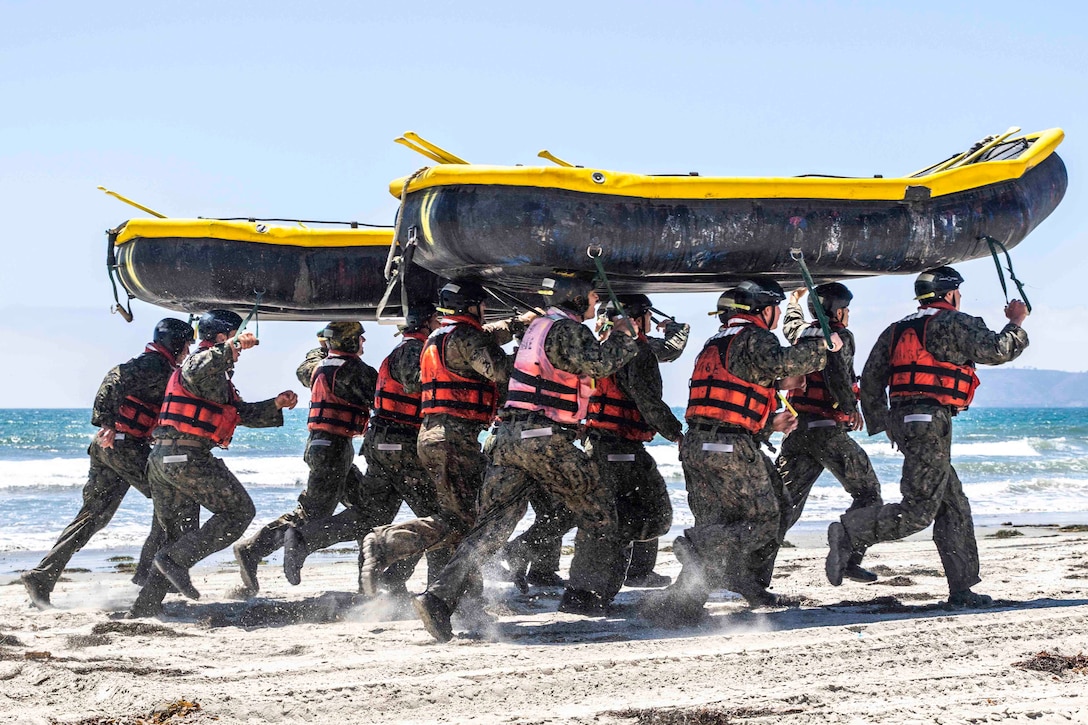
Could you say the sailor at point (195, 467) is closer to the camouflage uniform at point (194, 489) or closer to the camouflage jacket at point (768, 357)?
the camouflage uniform at point (194, 489)

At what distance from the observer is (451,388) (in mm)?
6711

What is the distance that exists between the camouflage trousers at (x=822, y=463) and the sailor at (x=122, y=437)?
416 centimetres

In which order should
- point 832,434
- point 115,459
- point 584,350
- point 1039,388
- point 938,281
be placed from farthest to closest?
point 1039,388
point 115,459
point 832,434
point 938,281
point 584,350

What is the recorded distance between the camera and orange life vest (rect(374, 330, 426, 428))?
24.7 ft

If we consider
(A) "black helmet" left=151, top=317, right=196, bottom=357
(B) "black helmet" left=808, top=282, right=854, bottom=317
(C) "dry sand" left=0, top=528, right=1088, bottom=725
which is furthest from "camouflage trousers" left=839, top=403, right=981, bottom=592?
(A) "black helmet" left=151, top=317, right=196, bottom=357

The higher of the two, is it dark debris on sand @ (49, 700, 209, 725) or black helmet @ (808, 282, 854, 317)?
black helmet @ (808, 282, 854, 317)

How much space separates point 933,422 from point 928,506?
18.6 inches

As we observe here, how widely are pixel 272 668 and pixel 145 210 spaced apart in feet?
12.5

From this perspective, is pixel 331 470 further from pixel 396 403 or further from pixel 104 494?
pixel 104 494

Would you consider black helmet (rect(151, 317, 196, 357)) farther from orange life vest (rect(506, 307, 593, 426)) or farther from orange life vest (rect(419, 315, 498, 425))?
orange life vest (rect(506, 307, 593, 426))

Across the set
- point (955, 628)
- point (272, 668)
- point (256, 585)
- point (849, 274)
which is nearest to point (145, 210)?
point (256, 585)

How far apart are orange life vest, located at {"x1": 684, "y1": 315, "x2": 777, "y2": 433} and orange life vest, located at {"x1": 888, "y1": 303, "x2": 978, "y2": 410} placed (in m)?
0.86

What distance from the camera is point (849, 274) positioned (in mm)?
6910

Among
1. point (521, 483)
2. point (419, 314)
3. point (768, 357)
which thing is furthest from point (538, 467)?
point (419, 314)
